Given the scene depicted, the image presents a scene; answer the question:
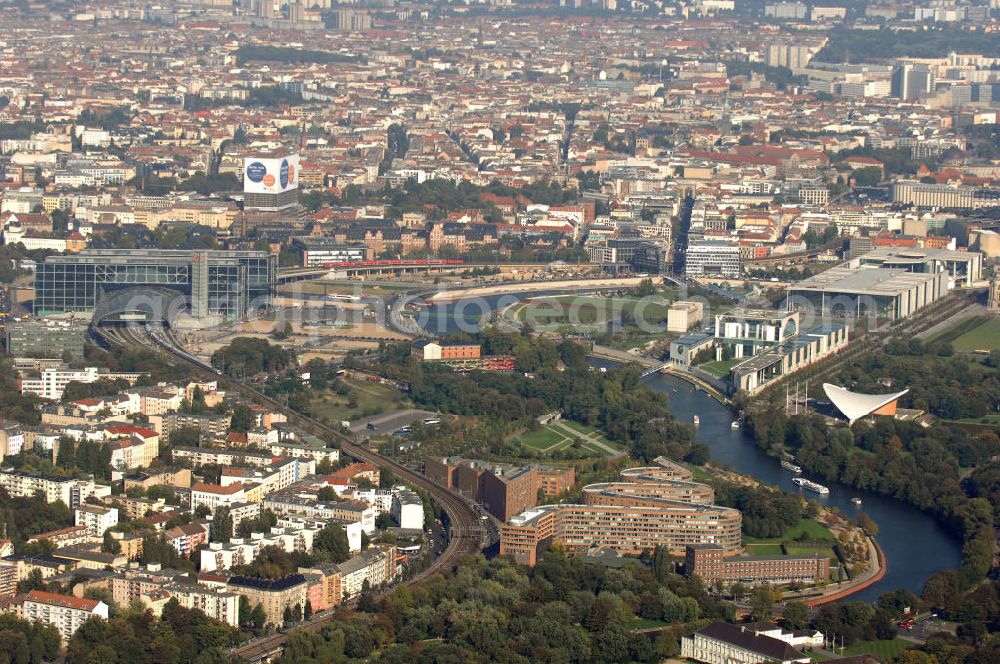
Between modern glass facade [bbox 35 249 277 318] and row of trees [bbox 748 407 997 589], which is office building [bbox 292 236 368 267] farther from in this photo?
row of trees [bbox 748 407 997 589]

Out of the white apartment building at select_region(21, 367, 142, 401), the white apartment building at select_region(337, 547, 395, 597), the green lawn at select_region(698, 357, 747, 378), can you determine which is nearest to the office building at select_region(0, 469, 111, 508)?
the white apartment building at select_region(337, 547, 395, 597)

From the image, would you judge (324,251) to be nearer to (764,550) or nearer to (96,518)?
(96,518)

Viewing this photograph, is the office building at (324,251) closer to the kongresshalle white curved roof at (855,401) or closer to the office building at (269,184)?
the office building at (269,184)

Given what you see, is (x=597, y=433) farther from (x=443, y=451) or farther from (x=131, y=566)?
(x=131, y=566)

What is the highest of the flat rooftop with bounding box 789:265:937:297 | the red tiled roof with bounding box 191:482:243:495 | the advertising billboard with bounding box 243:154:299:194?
the advertising billboard with bounding box 243:154:299:194

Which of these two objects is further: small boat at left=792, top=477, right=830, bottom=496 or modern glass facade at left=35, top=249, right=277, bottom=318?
modern glass facade at left=35, top=249, right=277, bottom=318

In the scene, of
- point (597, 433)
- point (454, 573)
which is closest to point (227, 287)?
point (597, 433)
